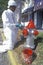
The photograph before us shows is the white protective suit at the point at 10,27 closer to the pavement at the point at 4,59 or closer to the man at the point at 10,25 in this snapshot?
the man at the point at 10,25

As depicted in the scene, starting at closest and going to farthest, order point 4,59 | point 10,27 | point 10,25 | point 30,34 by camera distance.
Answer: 1. point 4,59
2. point 30,34
3. point 10,25
4. point 10,27

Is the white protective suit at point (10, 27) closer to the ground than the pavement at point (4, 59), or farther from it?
farther from it

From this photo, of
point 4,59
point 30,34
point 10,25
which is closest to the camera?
point 4,59

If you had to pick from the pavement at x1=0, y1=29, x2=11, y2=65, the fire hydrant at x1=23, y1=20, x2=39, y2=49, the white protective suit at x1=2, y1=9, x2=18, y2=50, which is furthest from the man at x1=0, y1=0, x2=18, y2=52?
the fire hydrant at x1=23, y1=20, x2=39, y2=49

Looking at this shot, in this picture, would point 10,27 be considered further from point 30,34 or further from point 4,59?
point 4,59

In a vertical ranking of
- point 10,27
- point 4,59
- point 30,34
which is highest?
point 10,27

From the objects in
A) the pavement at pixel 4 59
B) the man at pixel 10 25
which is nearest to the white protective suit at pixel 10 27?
the man at pixel 10 25

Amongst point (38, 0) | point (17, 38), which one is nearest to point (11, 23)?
point (17, 38)

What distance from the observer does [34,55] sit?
854cm

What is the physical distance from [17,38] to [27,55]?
3.15 metres

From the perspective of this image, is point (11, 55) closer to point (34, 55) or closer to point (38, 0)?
point (34, 55)

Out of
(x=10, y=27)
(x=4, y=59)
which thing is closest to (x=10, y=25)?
(x=10, y=27)

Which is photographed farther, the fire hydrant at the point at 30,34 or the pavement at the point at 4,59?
the fire hydrant at the point at 30,34

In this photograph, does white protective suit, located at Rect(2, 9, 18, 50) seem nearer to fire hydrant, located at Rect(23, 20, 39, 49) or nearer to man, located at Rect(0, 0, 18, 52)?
man, located at Rect(0, 0, 18, 52)
